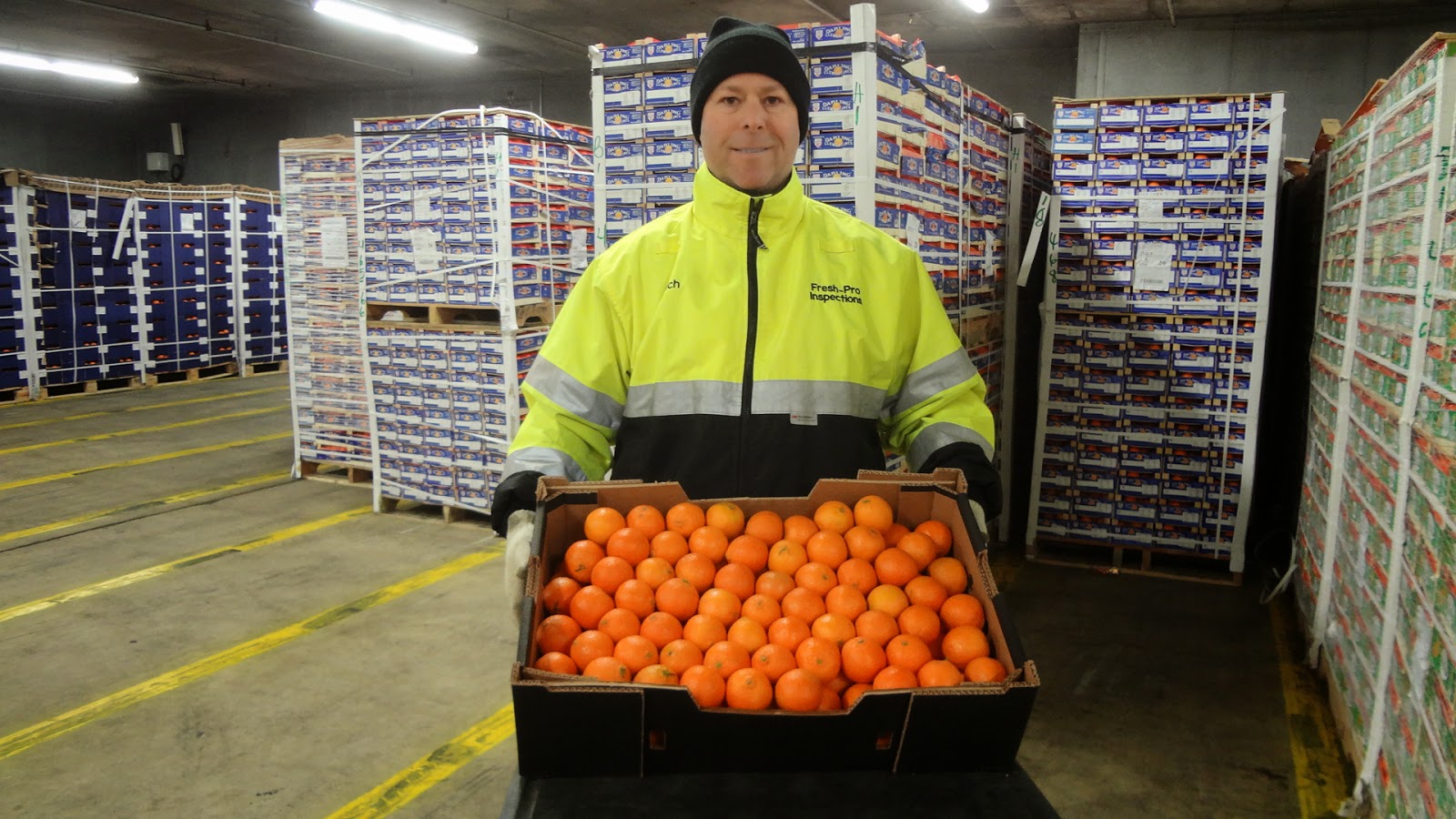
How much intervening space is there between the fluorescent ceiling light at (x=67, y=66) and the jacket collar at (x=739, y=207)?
20.2 metres

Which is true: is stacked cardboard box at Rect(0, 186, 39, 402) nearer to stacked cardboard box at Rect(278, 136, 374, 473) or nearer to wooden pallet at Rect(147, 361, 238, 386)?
wooden pallet at Rect(147, 361, 238, 386)

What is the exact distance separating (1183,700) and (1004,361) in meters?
3.10

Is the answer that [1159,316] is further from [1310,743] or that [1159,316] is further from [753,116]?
[753,116]

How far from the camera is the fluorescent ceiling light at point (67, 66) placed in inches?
696

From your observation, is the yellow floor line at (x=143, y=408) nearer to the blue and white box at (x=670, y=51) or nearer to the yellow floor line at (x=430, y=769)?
the yellow floor line at (x=430, y=769)

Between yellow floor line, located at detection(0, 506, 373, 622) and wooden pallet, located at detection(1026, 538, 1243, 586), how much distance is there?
19.4 ft

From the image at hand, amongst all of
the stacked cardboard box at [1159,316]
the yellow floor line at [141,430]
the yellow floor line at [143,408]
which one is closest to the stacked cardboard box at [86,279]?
the yellow floor line at [143,408]

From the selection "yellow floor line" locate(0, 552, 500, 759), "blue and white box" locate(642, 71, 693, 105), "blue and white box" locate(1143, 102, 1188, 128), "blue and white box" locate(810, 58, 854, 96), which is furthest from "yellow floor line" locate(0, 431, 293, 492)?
"blue and white box" locate(1143, 102, 1188, 128)

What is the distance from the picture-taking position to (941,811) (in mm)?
1569

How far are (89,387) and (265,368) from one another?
3.56 meters

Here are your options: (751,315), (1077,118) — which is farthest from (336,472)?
(751,315)

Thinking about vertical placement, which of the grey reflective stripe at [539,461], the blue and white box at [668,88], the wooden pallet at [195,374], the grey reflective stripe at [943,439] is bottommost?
the wooden pallet at [195,374]

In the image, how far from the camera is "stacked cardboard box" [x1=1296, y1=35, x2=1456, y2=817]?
9.95ft

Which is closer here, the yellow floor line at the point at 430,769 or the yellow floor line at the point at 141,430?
the yellow floor line at the point at 430,769
